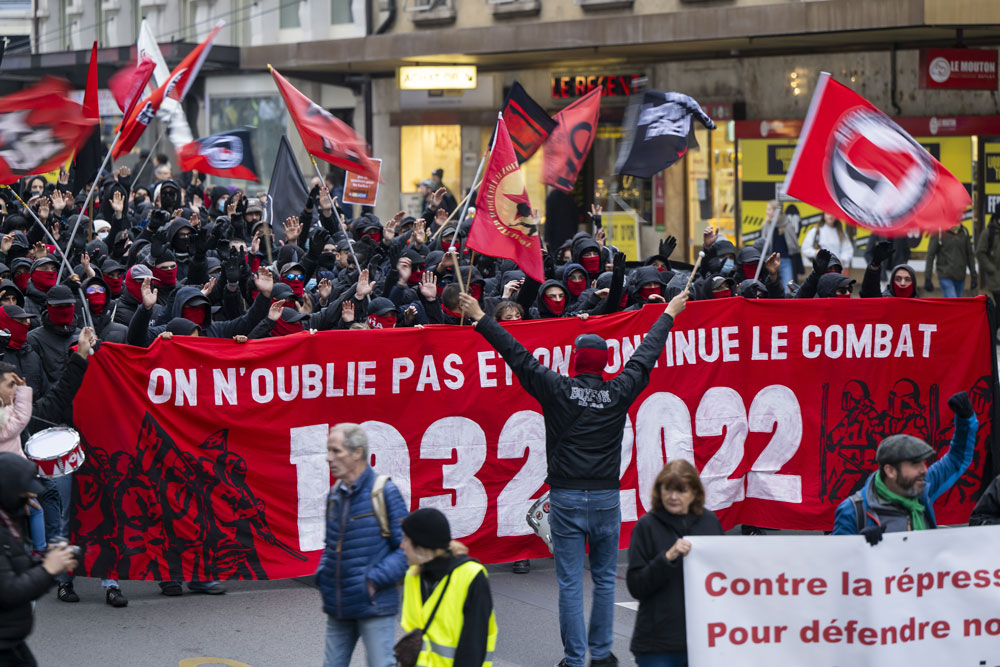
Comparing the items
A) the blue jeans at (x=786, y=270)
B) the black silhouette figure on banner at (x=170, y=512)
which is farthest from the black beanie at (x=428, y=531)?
the blue jeans at (x=786, y=270)

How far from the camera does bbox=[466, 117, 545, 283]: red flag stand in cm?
879

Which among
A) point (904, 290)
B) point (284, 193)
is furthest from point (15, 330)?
point (284, 193)

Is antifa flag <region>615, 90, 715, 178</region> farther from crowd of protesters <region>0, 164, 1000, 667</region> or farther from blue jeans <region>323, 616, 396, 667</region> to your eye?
blue jeans <region>323, 616, 396, 667</region>

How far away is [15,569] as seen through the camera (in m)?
5.25

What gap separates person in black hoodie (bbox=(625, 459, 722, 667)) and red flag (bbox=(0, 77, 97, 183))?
6834 mm

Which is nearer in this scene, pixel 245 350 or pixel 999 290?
pixel 245 350

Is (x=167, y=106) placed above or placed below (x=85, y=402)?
above

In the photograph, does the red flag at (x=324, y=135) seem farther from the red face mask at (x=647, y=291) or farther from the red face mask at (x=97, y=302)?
the red face mask at (x=647, y=291)

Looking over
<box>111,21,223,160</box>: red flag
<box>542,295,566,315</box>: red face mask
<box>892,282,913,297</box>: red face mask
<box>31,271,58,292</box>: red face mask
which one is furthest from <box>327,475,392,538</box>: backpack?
<box>111,21,223,160</box>: red flag

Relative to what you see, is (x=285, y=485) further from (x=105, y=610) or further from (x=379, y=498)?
(x=379, y=498)

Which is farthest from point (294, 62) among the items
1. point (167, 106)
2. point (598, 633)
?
point (598, 633)

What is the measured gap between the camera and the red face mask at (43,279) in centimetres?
1080

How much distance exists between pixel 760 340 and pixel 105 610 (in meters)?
4.47

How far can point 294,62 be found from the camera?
2831 centimetres
